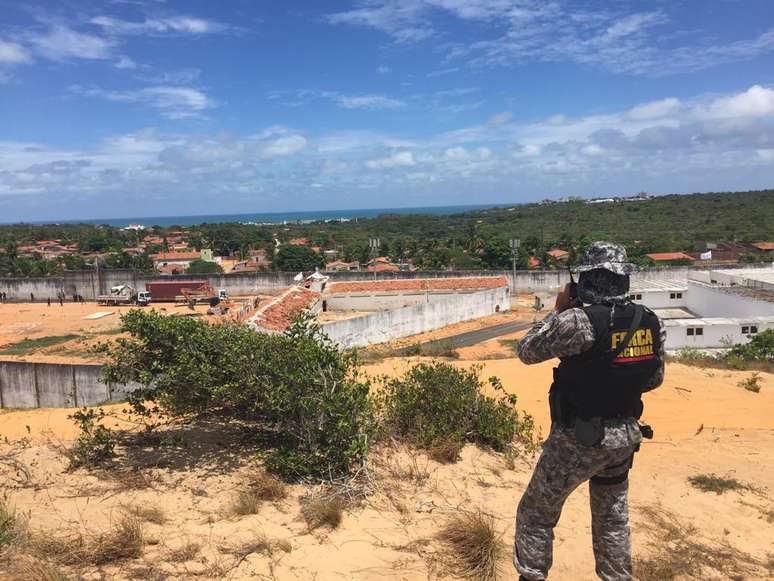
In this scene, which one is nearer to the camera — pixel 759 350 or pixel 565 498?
pixel 565 498

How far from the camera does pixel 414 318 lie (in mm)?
24641

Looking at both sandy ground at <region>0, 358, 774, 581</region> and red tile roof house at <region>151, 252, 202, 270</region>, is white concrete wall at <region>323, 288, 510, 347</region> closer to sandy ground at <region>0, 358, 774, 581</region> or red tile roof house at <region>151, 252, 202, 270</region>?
sandy ground at <region>0, 358, 774, 581</region>

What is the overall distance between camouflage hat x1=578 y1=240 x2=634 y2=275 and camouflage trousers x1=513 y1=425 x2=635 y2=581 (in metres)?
0.91

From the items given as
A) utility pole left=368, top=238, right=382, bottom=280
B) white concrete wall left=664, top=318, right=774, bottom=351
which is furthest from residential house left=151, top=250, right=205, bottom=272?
white concrete wall left=664, top=318, right=774, bottom=351

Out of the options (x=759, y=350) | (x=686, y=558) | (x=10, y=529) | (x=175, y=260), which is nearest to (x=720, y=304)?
(x=759, y=350)

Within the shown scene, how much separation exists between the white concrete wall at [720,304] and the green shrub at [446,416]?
20573 millimetres

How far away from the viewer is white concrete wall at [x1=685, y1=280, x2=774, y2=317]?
22.6m

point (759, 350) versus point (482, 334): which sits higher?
point (759, 350)

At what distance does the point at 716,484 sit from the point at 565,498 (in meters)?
3.54

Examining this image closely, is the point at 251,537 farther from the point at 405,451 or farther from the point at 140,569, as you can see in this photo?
the point at 405,451

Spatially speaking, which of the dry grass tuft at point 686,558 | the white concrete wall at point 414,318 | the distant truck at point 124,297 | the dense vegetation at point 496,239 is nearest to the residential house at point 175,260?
the dense vegetation at point 496,239

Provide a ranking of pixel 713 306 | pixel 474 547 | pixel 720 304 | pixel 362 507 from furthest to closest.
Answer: pixel 713 306, pixel 720 304, pixel 362 507, pixel 474 547

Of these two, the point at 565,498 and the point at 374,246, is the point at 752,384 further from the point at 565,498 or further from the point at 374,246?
the point at 374,246

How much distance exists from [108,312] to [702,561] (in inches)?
1317
